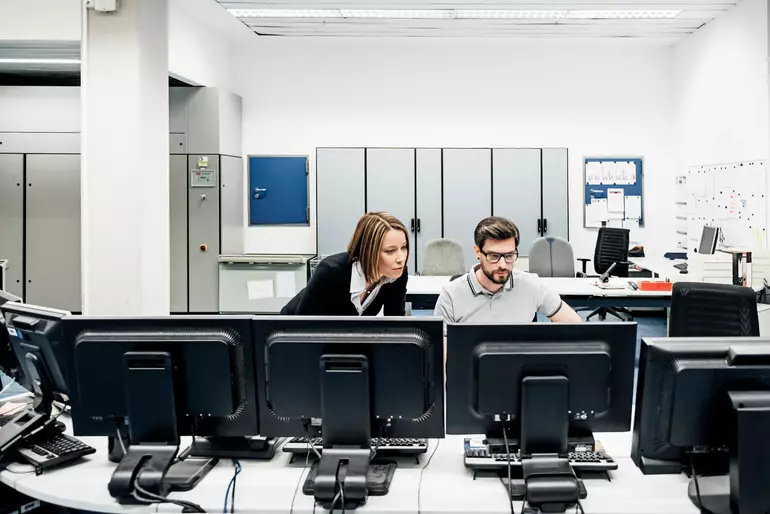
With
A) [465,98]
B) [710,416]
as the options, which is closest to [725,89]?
[465,98]

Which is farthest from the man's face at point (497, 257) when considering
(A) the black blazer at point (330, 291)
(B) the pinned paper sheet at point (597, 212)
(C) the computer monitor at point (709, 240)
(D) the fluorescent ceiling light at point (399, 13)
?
(B) the pinned paper sheet at point (597, 212)

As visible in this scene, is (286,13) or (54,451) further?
(286,13)

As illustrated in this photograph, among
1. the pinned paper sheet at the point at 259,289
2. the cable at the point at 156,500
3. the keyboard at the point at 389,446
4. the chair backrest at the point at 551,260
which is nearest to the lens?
the cable at the point at 156,500

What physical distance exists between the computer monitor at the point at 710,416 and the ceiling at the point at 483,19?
180 inches

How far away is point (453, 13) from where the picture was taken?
222 inches

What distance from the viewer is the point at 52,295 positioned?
5.50 metres

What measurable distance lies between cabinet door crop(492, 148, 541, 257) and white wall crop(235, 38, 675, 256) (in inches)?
15.2

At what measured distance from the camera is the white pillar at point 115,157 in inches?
141

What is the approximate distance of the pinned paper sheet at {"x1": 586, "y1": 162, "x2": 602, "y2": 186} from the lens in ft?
22.4

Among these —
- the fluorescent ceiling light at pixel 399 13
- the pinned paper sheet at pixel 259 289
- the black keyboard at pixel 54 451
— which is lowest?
the black keyboard at pixel 54 451

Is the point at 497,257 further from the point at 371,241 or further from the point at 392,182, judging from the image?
the point at 392,182

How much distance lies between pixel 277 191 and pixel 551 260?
327cm

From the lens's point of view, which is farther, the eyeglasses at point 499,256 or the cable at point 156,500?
the eyeglasses at point 499,256

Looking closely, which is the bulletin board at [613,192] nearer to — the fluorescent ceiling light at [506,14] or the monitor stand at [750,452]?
the fluorescent ceiling light at [506,14]
